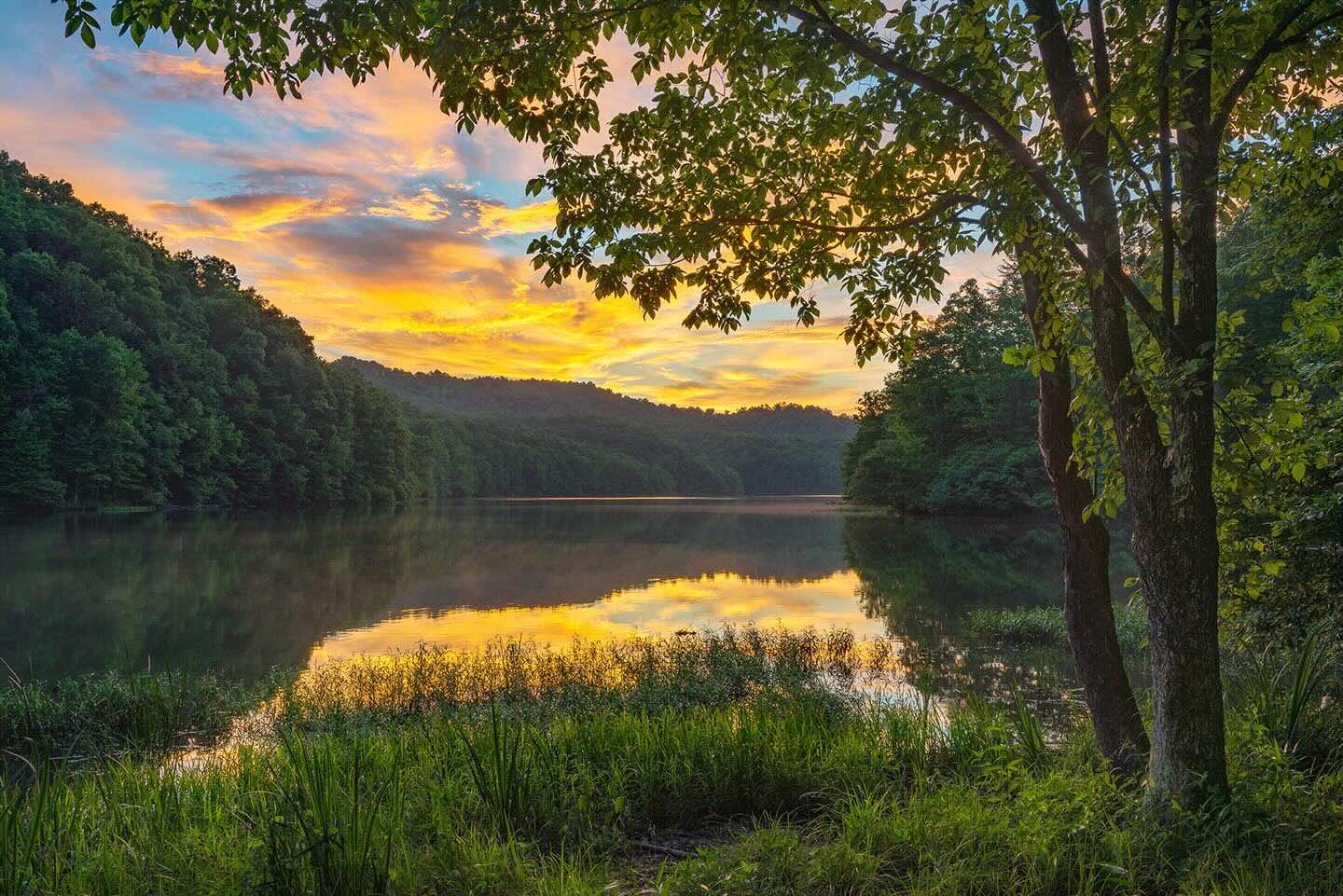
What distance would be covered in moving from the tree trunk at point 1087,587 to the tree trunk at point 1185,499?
1.12 metres

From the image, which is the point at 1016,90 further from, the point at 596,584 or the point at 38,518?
the point at 38,518

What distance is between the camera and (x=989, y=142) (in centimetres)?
525

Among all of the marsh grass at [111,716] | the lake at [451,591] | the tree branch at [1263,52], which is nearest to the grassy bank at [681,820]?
the tree branch at [1263,52]

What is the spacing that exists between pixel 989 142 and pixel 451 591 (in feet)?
77.3

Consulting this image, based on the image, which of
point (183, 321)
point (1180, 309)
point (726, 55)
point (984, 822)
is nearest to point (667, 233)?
point (726, 55)

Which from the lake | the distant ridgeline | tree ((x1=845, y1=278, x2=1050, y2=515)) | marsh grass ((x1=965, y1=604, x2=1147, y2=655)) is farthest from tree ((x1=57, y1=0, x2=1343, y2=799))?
the distant ridgeline

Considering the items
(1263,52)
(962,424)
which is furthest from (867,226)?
(962,424)

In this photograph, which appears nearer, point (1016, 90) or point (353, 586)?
point (1016, 90)

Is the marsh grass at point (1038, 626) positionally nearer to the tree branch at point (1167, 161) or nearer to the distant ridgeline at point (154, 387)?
the tree branch at point (1167, 161)

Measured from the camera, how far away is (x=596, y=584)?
28406mm

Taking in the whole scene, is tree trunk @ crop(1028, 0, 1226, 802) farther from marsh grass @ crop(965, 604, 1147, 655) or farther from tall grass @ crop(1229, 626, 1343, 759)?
marsh grass @ crop(965, 604, 1147, 655)

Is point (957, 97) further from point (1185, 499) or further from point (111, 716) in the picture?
point (111, 716)

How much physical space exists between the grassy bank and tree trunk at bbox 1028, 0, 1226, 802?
0.35 m

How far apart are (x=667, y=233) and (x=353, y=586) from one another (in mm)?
23497
